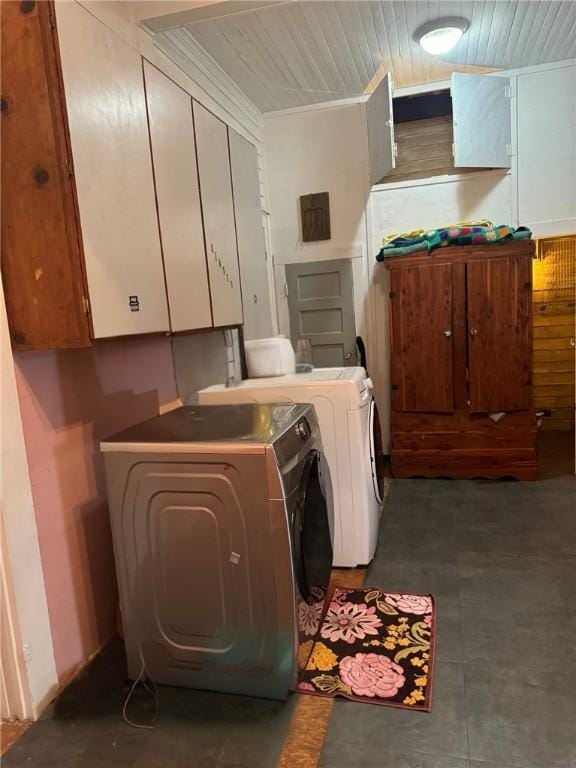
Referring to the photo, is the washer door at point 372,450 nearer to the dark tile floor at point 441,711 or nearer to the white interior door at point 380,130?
the dark tile floor at point 441,711

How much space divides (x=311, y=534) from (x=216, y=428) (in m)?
0.54

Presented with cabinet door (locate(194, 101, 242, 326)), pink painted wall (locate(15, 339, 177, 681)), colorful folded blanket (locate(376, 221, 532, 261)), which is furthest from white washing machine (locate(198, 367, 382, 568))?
colorful folded blanket (locate(376, 221, 532, 261))

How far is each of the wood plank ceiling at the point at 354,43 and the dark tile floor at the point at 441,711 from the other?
313cm

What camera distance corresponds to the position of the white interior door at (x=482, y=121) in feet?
12.2

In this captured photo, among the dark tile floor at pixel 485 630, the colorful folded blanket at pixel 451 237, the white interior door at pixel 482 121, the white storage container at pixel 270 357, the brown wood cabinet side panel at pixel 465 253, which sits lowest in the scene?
the dark tile floor at pixel 485 630

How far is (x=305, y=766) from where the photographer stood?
59.2 inches

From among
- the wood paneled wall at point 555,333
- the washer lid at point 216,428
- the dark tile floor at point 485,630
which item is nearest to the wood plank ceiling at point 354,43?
the wood paneled wall at point 555,333

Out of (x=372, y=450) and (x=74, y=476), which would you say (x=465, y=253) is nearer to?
(x=372, y=450)

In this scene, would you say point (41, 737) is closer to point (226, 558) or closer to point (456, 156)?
point (226, 558)

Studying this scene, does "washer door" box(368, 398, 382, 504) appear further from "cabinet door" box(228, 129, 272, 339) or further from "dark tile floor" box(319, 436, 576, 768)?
"cabinet door" box(228, 129, 272, 339)

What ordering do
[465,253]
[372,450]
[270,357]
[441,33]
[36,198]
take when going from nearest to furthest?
[36,198] → [372,450] → [270,357] → [441,33] → [465,253]

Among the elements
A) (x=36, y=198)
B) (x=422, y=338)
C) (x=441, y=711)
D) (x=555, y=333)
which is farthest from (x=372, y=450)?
(x=555, y=333)

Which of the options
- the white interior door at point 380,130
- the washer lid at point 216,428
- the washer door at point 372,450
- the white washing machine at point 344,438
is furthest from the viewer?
the white interior door at point 380,130

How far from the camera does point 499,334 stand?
361 centimetres
